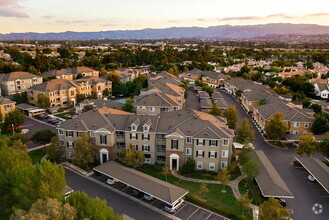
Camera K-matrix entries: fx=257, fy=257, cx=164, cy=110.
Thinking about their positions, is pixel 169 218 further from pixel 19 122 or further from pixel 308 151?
pixel 19 122

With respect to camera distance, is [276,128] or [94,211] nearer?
[94,211]

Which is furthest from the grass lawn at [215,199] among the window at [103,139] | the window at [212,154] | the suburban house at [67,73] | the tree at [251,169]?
the suburban house at [67,73]

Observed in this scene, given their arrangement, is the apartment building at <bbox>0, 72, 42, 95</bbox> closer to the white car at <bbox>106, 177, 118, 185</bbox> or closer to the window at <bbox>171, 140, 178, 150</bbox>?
the white car at <bbox>106, 177, 118, 185</bbox>

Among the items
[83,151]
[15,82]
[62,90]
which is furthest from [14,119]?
[15,82]

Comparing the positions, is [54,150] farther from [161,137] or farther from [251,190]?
[251,190]

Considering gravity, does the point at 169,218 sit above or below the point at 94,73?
below

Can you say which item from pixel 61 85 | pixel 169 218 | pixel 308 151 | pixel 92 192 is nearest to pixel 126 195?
pixel 92 192

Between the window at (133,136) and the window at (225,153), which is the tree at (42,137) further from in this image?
the window at (225,153)
